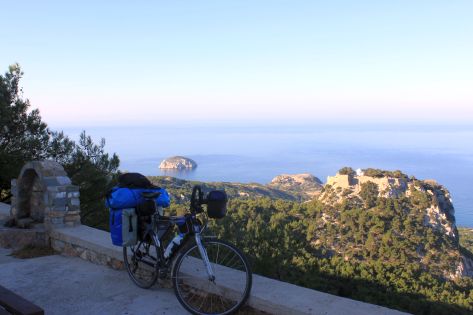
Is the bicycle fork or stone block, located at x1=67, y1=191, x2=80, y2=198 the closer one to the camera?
the bicycle fork

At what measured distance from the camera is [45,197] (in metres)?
5.75

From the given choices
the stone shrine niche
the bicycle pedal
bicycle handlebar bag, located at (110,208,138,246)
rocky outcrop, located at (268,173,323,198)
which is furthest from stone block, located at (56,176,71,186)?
rocky outcrop, located at (268,173,323,198)

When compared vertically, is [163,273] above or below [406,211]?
above

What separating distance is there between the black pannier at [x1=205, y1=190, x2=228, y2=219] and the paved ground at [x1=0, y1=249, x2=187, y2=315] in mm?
943

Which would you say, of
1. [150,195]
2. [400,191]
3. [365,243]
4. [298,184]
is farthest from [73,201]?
[298,184]

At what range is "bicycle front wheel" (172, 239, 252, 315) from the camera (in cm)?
321

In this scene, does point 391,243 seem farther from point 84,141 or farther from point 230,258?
point 230,258

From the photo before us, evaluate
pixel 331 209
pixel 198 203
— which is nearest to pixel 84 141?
pixel 198 203

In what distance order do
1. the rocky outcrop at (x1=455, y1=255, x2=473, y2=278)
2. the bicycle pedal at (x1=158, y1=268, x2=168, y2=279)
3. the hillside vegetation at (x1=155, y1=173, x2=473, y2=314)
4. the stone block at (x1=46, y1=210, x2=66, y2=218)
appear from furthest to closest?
the rocky outcrop at (x1=455, y1=255, x2=473, y2=278) → the hillside vegetation at (x1=155, y1=173, x2=473, y2=314) → the stone block at (x1=46, y1=210, x2=66, y2=218) → the bicycle pedal at (x1=158, y1=268, x2=168, y2=279)

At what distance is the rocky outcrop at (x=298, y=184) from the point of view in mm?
114387

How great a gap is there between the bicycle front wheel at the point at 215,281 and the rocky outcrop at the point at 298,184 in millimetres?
109056

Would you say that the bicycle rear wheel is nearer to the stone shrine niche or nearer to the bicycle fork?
the bicycle fork

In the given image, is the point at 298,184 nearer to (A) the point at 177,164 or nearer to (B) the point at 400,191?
(A) the point at 177,164

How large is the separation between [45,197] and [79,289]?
2.25 meters
